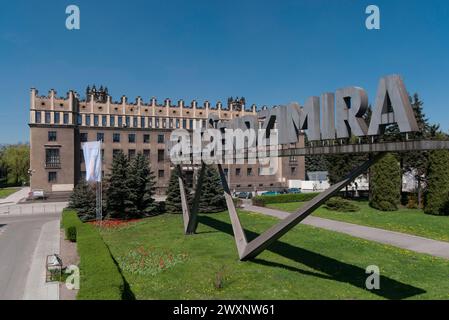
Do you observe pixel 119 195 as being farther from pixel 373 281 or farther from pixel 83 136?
pixel 83 136

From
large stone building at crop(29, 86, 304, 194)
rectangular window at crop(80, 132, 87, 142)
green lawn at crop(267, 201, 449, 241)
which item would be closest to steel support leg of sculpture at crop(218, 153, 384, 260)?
green lawn at crop(267, 201, 449, 241)

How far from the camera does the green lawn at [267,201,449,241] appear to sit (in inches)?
933

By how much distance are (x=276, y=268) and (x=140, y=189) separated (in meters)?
20.1

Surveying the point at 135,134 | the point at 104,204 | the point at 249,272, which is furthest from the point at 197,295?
the point at 135,134

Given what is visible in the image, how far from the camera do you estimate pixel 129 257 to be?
56.4 feet

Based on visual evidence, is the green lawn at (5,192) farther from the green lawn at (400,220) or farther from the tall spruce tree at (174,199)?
the green lawn at (400,220)

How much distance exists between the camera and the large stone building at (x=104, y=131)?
48094 mm

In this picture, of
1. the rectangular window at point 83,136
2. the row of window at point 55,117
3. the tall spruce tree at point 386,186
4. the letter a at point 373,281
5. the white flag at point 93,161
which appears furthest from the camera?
the rectangular window at point 83,136

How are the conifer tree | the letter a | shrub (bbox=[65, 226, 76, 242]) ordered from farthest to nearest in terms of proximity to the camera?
the conifer tree < shrub (bbox=[65, 226, 76, 242]) < the letter a

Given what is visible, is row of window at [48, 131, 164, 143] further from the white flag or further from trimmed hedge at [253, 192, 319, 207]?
the white flag

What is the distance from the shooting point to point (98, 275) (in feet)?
37.1

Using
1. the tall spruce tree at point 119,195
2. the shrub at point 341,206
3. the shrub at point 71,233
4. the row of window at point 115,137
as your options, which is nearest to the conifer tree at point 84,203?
the tall spruce tree at point 119,195

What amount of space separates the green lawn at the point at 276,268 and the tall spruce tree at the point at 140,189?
7.95 m

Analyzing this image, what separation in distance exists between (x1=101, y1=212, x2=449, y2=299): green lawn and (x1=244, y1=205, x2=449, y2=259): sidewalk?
1431 millimetres
